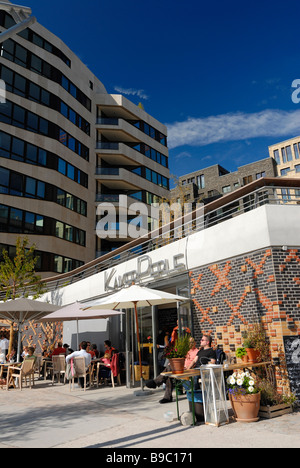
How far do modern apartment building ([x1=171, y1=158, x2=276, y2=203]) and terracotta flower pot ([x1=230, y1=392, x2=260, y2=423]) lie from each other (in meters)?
38.9

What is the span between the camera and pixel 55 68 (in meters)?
31.5

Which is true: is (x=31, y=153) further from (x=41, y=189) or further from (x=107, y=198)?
(x=107, y=198)

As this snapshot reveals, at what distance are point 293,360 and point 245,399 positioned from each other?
74.2 inches

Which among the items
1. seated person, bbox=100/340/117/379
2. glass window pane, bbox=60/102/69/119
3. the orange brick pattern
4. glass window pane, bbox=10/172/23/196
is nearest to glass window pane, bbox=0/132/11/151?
glass window pane, bbox=10/172/23/196

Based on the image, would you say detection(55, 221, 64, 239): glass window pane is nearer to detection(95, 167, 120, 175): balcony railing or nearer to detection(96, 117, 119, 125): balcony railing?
detection(95, 167, 120, 175): balcony railing

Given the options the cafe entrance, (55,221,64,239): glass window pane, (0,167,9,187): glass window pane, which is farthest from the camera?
(55,221,64,239): glass window pane

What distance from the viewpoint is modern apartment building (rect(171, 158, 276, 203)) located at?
156 feet

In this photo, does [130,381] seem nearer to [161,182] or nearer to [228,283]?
[228,283]

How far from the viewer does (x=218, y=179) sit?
169ft

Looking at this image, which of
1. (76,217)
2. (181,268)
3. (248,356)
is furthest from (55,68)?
(248,356)

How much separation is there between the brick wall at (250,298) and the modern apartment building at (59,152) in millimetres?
19754

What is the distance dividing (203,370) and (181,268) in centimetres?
475

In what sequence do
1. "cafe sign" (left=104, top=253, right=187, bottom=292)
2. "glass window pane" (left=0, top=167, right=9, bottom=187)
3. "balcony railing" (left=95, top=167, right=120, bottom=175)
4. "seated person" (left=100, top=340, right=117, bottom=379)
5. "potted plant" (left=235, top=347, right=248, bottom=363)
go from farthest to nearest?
"balcony railing" (left=95, top=167, right=120, bottom=175) → "glass window pane" (left=0, top=167, right=9, bottom=187) → "seated person" (left=100, top=340, right=117, bottom=379) → "cafe sign" (left=104, top=253, right=187, bottom=292) → "potted plant" (left=235, top=347, right=248, bottom=363)
